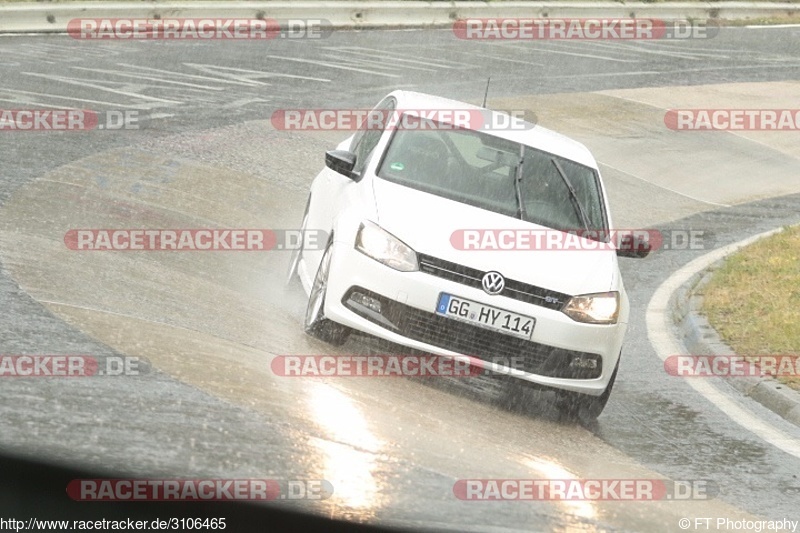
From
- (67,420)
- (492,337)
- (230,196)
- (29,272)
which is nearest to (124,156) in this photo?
(230,196)

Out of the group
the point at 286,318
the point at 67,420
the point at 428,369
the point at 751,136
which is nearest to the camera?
the point at 67,420

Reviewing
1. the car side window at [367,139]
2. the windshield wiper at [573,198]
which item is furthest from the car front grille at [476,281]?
the car side window at [367,139]

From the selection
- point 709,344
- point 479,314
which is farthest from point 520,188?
point 709,344

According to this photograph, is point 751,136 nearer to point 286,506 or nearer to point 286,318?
point 286,318

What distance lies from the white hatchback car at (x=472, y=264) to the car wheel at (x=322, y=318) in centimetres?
1

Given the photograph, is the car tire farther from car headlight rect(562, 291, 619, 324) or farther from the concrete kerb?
the concrete kerb

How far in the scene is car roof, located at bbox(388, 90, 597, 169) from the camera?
9.60 meters

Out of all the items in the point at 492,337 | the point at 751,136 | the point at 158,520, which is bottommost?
the point at 751,136

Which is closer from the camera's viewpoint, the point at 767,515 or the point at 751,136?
the point at 767,515

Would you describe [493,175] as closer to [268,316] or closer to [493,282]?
[493,282]

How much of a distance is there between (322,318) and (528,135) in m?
2.25

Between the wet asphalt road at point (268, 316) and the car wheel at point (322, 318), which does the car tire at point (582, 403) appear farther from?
the car wheel at point (322, 318)

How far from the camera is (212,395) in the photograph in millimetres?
7242

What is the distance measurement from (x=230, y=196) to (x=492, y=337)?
6.79 metres
